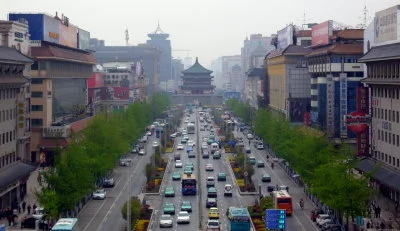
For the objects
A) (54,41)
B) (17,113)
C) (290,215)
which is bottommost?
(290,215)

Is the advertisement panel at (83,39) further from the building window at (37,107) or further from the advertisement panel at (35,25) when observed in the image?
the building window at (37,107)

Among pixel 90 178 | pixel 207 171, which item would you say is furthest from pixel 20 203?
pixel 207 171

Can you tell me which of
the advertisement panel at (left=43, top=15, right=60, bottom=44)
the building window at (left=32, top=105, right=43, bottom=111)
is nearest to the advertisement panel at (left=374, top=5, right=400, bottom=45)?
the advertisement panel at (left=43, top=15, right=60, bottom=44)

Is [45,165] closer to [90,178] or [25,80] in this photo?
[25,80]

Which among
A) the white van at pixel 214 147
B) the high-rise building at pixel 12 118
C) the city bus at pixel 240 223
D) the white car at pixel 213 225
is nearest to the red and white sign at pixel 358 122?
the city bus at pixel 240 223

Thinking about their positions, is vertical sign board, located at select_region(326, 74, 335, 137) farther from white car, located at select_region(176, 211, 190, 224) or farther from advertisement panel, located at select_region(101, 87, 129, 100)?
advertisement panel, located at select_region(101, 87, 129, 100)

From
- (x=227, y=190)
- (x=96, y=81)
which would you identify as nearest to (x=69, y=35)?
(x=96, y=81)
